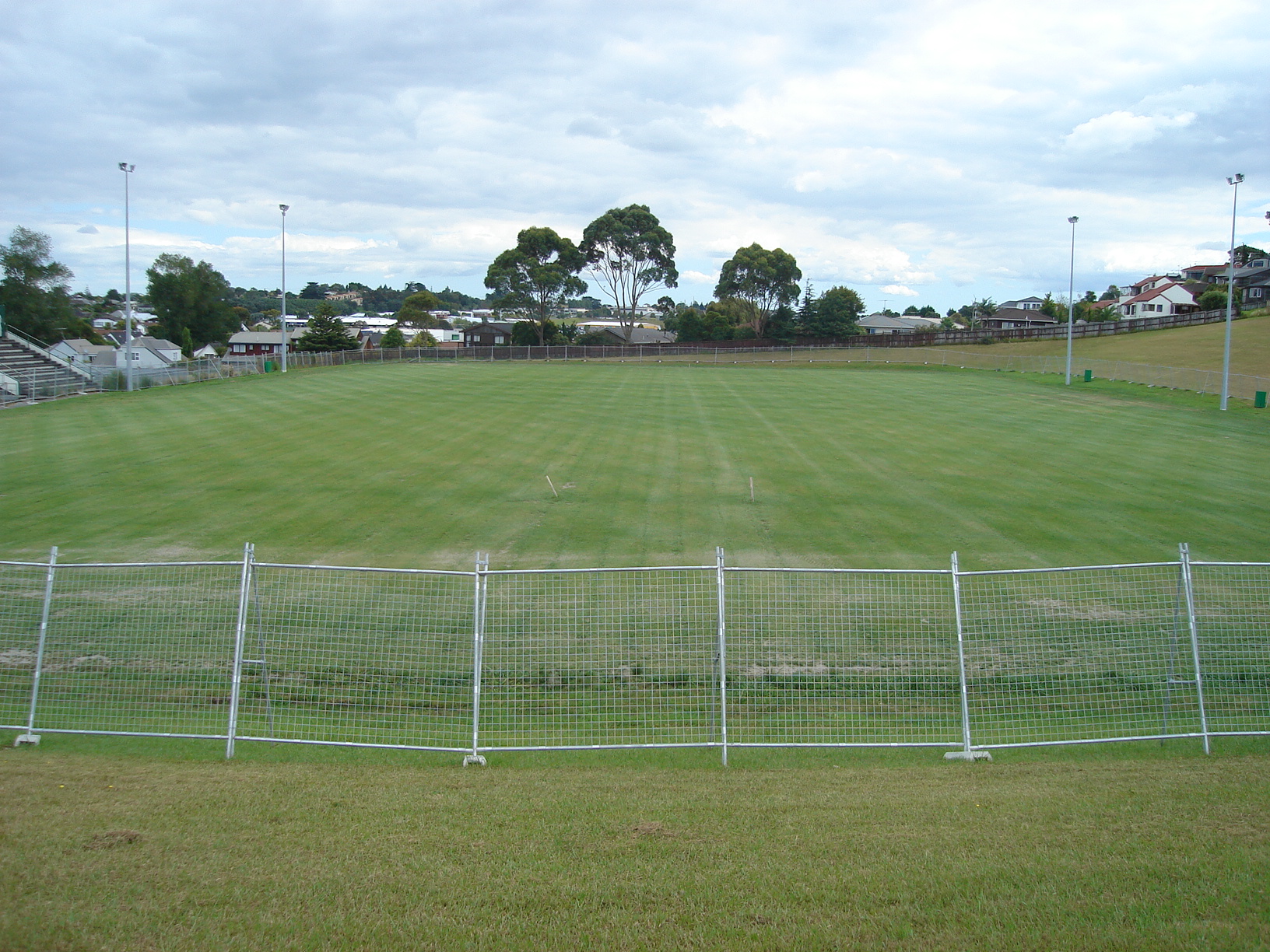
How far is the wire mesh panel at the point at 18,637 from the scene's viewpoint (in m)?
9.77

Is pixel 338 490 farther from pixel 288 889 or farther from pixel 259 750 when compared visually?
pixel 288 889

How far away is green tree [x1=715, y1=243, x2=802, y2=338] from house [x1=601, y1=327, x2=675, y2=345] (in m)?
10.1

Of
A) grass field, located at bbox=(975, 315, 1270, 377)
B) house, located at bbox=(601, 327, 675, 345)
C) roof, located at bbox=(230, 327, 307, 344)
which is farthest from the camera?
roof, located at bbox=(230, 327, 307, 344)

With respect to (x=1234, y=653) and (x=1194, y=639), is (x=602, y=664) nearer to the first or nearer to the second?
(x=1194, y=639)

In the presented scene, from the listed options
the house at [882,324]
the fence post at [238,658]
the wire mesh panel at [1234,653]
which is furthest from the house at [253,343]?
the wire mesh panel at [1234,653]

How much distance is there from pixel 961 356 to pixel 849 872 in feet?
243

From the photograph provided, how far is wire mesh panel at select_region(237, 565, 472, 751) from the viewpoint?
9367 millimetres

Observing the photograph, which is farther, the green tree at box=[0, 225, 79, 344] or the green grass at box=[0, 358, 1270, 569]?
the green tree at box=[0, 225, 79, 344]

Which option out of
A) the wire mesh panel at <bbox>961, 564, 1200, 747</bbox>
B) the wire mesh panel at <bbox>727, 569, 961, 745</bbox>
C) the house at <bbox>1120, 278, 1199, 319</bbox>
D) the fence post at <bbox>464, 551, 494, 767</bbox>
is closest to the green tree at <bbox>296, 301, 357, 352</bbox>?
the wire mesh panel at <bbox>727, 569, 961, 745</bbox>

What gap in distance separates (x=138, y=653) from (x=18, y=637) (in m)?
1.96

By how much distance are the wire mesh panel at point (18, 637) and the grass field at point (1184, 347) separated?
Result: 6142cm

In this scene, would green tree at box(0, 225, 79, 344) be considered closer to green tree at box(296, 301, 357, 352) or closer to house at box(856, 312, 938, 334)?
green tree at box(296, 301, 357, 352)

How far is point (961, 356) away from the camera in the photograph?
73625 millimetres

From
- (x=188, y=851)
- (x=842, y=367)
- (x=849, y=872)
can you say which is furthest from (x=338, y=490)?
(x=842, y=367)
